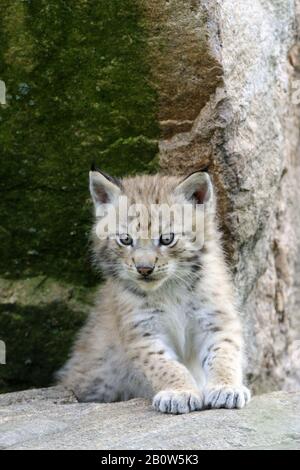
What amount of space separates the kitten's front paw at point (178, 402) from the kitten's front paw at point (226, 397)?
5cm

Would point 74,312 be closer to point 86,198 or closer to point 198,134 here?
point 86,198

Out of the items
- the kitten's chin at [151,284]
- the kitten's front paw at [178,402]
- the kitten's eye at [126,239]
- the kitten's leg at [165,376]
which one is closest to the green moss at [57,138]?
the kitten's eye at [126,239]

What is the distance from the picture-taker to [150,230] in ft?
17.6

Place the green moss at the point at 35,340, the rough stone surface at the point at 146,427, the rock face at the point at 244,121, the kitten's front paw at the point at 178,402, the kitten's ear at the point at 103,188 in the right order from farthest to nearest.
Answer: the green moss at the point at 35,340, the rock face at the point at 244,121, the kitten's ear at the point at 103,188, the kitten's front paw at the point at 178,402, the rough stone surface at the point at 146,427

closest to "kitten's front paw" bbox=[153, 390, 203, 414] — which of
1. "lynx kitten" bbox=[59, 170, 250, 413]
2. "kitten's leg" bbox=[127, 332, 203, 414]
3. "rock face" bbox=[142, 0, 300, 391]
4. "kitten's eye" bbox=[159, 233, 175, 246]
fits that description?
"kitten's leg" bbox=[127, 332, 203, 414]

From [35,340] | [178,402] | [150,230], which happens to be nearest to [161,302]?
[150,230]

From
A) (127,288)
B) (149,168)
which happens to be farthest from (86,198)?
(127,288)

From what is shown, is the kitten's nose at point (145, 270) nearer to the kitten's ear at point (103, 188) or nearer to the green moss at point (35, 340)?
the kitten's ear at point (103, 188)

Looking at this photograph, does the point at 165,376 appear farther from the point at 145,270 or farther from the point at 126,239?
the point at 126,239

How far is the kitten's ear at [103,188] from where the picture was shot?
219 inches

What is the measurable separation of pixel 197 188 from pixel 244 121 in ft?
2.13

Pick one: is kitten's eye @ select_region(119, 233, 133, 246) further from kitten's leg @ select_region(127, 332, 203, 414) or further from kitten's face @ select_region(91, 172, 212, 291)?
kitten's leg @ select_region(127, 332, 203, 414)
